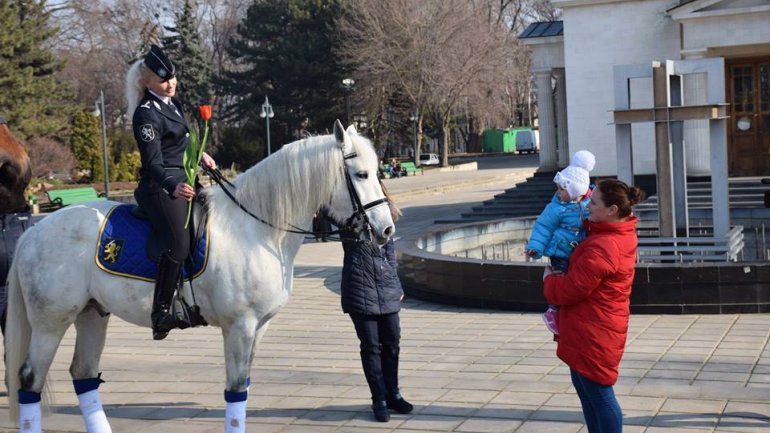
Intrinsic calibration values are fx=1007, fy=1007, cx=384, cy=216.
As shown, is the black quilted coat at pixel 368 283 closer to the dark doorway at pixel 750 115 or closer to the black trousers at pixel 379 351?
the black trousers at pixel 379 351

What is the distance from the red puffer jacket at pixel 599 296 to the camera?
18.4 ft

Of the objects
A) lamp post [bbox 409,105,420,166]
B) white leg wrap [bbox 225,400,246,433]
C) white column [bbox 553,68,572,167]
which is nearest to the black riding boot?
white leg wrap [bbox 225,400,246,433]

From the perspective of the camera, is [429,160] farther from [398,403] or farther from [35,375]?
[35,375]

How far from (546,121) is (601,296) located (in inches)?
1161

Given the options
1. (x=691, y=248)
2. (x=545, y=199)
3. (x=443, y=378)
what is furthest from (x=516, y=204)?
(x=443, y=378)

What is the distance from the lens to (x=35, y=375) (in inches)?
271

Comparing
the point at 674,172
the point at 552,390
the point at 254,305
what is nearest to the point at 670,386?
the point at 552,390

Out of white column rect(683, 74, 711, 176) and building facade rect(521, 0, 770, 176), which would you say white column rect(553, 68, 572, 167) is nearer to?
building facade rect(521, 0, 770, 176)

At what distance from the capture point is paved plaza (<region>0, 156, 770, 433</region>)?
7.60 metres

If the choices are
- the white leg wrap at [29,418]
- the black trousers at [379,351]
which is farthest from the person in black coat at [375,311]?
the white leg wrap at [29,418]

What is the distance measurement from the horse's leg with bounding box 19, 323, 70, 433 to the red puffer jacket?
351 centimetres

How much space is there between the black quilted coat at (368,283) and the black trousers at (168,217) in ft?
5.27

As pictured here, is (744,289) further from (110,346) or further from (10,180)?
(10,180)

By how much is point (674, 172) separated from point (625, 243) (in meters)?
11.4
